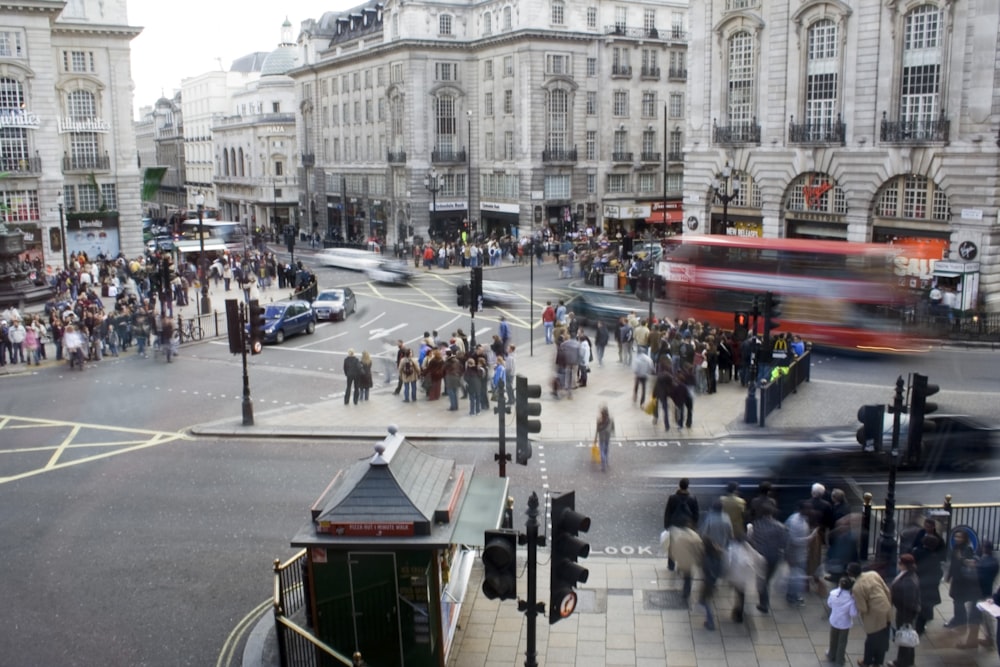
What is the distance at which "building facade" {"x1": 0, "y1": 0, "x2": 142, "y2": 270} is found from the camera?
5053 cm

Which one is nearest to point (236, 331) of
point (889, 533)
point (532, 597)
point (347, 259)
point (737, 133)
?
point (532, 597)

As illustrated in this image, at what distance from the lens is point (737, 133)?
4584 centimetres

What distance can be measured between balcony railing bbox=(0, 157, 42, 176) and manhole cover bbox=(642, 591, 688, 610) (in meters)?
48.2

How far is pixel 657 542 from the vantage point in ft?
49.1

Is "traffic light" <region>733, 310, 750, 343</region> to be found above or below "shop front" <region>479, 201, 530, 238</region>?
below

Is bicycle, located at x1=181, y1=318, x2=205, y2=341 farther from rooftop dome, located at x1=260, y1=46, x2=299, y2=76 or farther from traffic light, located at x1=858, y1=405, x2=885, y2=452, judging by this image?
rooftop dome, located at x1=260, y1=46, x2=299, y2=76

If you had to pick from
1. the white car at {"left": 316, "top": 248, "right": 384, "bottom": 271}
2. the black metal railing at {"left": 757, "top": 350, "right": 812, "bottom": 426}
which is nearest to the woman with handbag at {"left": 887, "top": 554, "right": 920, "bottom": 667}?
the black metal railing at {"left": 757, "top": 350, "right": 812, "bottom": 426}

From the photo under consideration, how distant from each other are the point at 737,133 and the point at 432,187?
2249 cm

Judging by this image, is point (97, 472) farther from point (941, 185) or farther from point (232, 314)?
point (941, 185)

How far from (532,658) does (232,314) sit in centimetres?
1521

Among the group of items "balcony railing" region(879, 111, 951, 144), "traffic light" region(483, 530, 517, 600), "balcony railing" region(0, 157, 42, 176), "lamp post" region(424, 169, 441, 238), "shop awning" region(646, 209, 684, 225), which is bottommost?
"traffic light" region(483, 530, 517, 600)

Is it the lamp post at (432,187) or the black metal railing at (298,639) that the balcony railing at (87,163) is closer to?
the lamp post at (432,187)

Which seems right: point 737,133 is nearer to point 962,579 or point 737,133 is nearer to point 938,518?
point 938,518

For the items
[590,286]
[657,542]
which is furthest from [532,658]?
[590,286]
